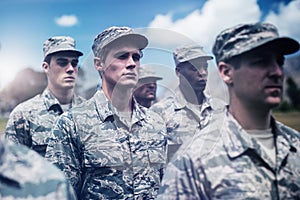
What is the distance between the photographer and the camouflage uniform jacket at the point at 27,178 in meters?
1.32

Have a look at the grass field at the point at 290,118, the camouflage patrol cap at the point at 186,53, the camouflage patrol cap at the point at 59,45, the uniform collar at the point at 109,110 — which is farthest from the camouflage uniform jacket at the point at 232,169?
the camouflage patrol cap at the point at 59,45

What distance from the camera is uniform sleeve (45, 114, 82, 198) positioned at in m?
1.96

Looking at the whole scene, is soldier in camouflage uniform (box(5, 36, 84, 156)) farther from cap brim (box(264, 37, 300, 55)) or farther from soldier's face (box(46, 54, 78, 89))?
cap brim (box(264, 37, 300, 55))

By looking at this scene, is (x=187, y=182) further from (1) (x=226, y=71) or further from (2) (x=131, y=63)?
(2) (x=131, y=63)

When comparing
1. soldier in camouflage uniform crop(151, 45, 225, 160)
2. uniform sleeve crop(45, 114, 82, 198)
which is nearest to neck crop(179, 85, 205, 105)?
soldier in camouflage uniform crop(151, 45, 225, 160)

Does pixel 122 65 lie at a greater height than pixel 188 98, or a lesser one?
greater

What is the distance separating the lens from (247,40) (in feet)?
5.10

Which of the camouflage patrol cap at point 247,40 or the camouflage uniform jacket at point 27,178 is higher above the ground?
the camouflage patrol cap at point 247,40

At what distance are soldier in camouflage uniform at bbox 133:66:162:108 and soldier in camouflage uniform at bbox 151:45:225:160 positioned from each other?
0.19 feet

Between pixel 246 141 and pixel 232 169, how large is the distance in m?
0.10

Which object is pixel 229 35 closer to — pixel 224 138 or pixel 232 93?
pixel 232 93

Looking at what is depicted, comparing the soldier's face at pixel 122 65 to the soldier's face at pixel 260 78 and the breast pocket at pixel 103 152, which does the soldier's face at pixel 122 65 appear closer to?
the breast pocket at pixel 103 152

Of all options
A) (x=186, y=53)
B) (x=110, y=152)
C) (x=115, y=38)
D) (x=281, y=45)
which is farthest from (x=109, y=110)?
(x=281, y=45)

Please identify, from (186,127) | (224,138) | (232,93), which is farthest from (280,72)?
(186,127)
